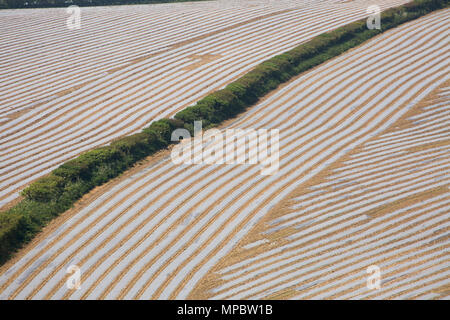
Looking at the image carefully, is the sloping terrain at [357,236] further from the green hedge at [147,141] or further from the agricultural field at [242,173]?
the green hedge at [147,141]

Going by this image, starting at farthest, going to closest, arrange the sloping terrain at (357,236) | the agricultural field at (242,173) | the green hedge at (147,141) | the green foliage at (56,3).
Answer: the green foliage at (56,3)
the green hedge at (147,141)
the agricultural field at (242,173)
the sloping terrain at (357,236)

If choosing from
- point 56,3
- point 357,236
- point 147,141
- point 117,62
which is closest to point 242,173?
point 147,141

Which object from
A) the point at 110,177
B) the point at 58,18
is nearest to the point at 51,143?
the point at 110,177

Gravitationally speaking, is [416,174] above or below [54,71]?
below

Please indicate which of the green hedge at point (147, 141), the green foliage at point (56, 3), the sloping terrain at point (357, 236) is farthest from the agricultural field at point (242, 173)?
the green foliage at point (56, 3)

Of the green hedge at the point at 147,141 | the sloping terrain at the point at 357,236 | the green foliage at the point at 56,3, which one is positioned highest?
the green foliage at the point at 56,3

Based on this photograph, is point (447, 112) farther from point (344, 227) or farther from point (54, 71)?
point (54, 71)

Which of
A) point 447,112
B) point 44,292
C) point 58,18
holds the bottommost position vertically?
point 44,292
